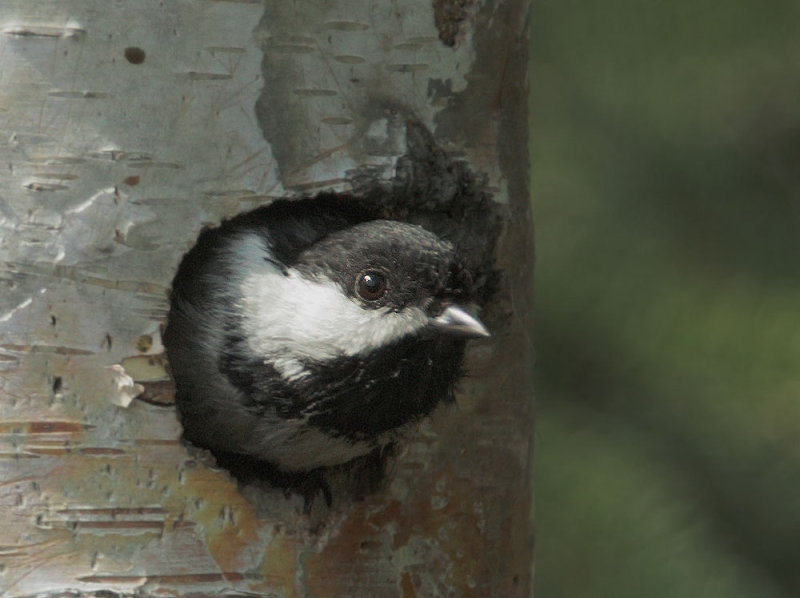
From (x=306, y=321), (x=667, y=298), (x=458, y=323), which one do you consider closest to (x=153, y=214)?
(x=306, y=321)

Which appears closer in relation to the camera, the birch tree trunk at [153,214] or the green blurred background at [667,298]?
the birch tree trunk at [153,214]

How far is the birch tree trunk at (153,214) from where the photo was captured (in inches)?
70.0

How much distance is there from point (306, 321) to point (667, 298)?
1132 millimetres

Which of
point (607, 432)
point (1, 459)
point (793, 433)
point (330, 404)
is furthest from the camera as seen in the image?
point (607, 432)

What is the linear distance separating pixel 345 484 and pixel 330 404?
19 cm

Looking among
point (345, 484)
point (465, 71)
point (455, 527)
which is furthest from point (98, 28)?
point (455, 527)

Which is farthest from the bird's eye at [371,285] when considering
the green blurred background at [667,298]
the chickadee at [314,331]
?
the green blurred background at [667,298]

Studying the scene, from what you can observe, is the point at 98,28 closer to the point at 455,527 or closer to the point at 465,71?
the point at 465,71

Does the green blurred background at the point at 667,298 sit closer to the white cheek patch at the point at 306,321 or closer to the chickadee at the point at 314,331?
the chickadee at the point at 314,331

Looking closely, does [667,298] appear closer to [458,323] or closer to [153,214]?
[458,323]

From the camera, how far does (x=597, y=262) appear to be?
2916 millimetres

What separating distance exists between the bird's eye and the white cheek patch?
24 millimetres

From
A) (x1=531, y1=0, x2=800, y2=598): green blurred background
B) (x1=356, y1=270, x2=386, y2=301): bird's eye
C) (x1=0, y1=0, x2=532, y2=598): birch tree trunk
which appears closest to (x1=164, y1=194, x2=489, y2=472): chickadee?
(x1=356, y1=270, x2=386, y2=301): bird's eye

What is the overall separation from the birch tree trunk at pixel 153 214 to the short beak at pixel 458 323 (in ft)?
0.77
